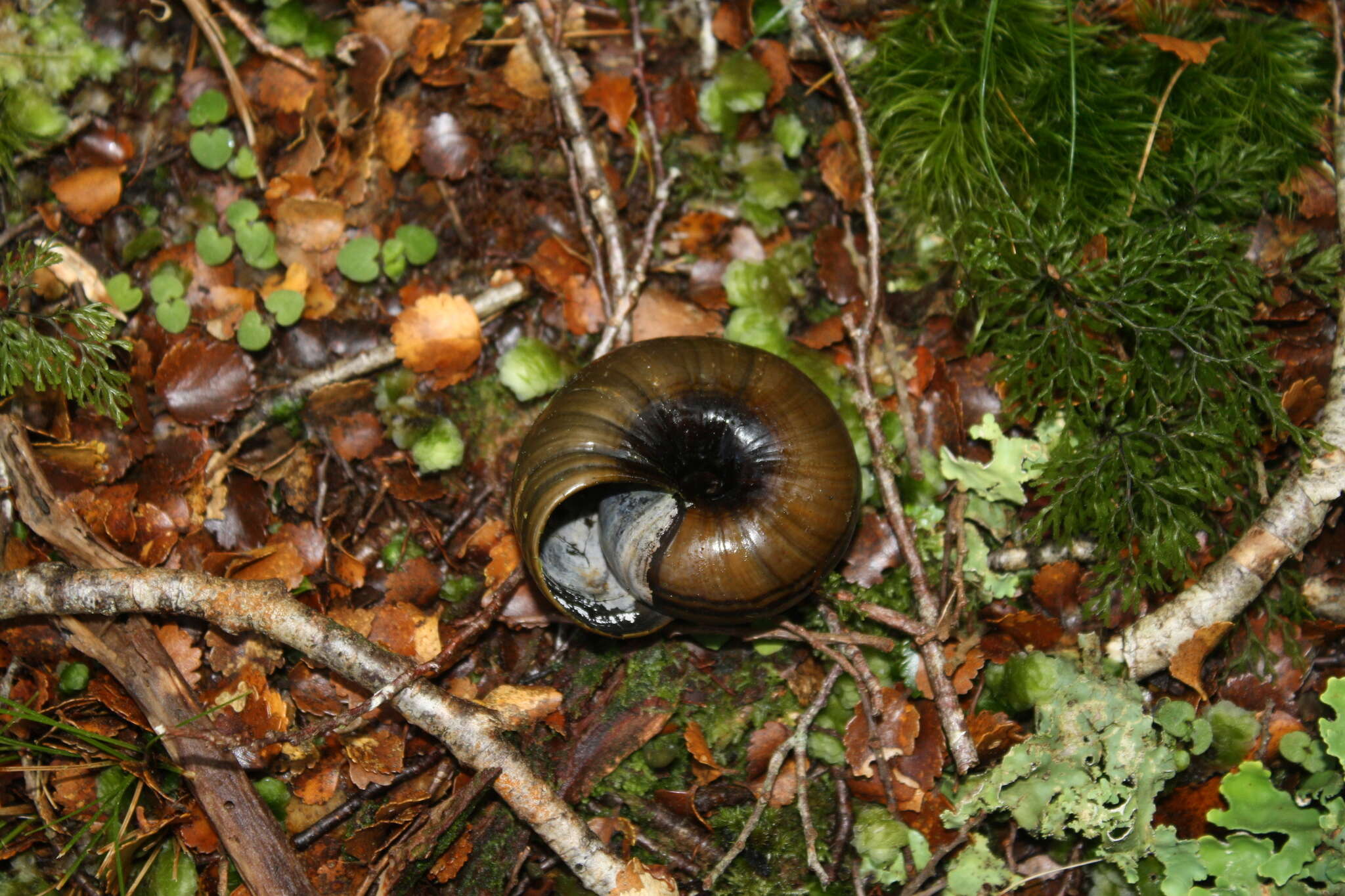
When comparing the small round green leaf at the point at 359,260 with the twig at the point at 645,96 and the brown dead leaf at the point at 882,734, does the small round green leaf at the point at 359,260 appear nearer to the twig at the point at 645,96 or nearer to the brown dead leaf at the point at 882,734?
the twig at the point at 645,96

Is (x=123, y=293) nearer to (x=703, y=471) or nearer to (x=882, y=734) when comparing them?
(x=703, y=471)

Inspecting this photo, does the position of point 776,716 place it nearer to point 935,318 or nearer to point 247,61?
point 935,318

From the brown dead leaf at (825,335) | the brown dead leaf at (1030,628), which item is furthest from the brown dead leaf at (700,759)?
the brown dead leaf at (825,335)

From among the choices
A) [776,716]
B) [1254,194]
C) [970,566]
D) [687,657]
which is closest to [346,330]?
[687,657]

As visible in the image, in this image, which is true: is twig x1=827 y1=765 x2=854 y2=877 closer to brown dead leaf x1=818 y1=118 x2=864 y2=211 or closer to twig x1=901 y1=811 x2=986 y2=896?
twig x1=901 y1=811 x2=986 y2=896

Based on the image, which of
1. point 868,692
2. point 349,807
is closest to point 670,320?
point 868,692

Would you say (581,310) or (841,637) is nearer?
(841,637)

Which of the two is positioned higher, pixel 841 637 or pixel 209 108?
pixel 209 108
